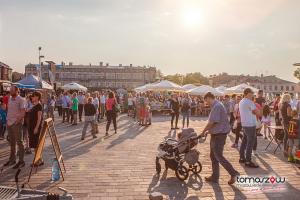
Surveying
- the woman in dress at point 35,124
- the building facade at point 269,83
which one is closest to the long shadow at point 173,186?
the woman in dress at point 35,124

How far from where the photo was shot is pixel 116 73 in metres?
125

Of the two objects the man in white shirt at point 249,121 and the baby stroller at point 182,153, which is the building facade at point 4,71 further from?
the baby stroller at point 182,153

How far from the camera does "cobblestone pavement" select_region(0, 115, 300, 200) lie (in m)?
6.42

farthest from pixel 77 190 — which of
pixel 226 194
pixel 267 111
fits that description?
pixel 267 111

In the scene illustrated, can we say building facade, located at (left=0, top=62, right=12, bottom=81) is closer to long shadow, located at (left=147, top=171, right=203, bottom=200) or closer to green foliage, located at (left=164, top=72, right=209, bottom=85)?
long shadow, located at (left=147, top=171, right=203, bottom=200)

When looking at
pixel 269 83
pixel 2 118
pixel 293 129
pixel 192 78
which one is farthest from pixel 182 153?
pixel 269 83

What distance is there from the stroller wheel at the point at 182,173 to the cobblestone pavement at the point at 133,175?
107 millimetres

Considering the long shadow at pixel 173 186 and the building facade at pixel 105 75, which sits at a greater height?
the building facade at pixel 105 75

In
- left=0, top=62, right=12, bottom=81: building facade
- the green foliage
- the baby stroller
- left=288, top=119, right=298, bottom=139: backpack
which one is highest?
the green foliage

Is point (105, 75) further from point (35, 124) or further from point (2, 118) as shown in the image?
point (35, 124)

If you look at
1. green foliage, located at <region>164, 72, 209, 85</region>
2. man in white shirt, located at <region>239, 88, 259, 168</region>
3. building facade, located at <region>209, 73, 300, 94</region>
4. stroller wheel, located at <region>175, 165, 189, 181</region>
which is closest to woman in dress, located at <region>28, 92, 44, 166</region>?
stroller wheel, located at <region>175, 165, 189, 181</region>

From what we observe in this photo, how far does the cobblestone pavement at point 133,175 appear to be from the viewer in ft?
21.1

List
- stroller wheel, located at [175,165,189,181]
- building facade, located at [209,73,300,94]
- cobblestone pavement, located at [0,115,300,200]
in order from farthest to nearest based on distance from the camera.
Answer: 1. building facade, located at [209,73,300,94]
2. stroller wheel, located at [175,165,189,181]
3. cobblestone pavement, located at [0,115,300,200]

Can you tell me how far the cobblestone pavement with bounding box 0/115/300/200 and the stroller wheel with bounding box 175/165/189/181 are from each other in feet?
0.35
